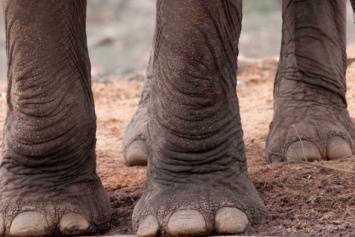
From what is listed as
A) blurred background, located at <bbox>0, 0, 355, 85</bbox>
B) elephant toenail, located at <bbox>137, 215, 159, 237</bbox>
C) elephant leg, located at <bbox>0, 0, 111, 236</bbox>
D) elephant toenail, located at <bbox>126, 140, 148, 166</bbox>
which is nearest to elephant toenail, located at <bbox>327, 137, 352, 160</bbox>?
elephant toenail, located at <bbox>126, 140, 148, 166</bbox>

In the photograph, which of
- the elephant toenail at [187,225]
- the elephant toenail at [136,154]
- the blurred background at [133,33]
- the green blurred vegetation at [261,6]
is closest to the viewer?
the elephant toenail at [187,225]

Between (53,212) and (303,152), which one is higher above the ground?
(303,152)

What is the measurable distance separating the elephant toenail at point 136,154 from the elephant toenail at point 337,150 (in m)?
0.59

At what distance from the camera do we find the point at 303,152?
11.4 ft

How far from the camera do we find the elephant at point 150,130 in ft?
8.87

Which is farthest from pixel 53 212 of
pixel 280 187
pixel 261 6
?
pixel 261 6

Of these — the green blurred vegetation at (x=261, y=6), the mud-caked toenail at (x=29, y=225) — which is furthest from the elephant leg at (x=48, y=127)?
the green blurred vegetation at (x=261, y=6)

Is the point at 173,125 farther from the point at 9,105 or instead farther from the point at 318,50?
the point at 318,50

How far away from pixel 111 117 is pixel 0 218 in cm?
213

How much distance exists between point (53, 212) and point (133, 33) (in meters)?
7.02

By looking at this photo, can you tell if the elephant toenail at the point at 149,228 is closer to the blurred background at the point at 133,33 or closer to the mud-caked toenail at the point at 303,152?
the mud-caked toenail at the point at 303,152

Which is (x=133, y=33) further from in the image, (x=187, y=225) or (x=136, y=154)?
(x=187, y=225)

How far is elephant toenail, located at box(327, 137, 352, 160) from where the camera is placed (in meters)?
3.50

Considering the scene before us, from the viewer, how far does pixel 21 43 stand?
280 cm
